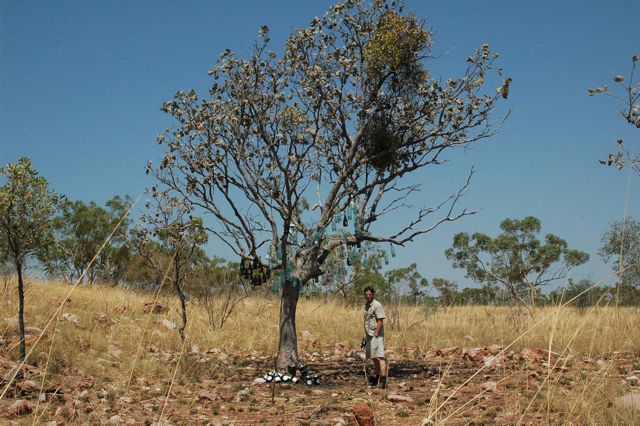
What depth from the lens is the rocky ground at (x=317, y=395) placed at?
7.00m

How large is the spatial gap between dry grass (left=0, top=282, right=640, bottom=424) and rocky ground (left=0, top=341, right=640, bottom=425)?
16cm

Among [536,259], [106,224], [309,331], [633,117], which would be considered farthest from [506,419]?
[536,259]

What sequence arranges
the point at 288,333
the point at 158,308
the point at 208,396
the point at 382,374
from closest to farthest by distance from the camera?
the point at 208,396, the point at 382,374, the point at 288,333, the point at 158,308

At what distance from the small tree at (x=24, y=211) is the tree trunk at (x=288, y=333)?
4141mm

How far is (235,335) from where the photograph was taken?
15.2 m

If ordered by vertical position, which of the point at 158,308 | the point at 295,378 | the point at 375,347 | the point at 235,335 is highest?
the point at 158,308

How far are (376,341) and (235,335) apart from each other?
5.98 m

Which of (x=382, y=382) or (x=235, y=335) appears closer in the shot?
(x=382, y=382)

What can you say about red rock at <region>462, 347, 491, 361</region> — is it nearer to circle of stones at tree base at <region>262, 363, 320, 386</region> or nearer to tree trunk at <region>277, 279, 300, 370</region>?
circle of stones at tree base at <region>262, 363, 320, 386</region>

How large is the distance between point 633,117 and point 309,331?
10.9 meters

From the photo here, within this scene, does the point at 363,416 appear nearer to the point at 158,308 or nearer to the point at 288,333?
the point at 288,333

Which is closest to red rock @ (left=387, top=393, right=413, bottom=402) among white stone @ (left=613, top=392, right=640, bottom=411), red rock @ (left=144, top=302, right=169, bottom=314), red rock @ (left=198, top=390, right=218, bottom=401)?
red rock @ (left=198, top=390, right=218, bottom=401)

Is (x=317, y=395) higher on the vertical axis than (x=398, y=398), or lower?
lower

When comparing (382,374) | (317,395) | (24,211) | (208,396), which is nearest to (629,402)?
(382,374)
